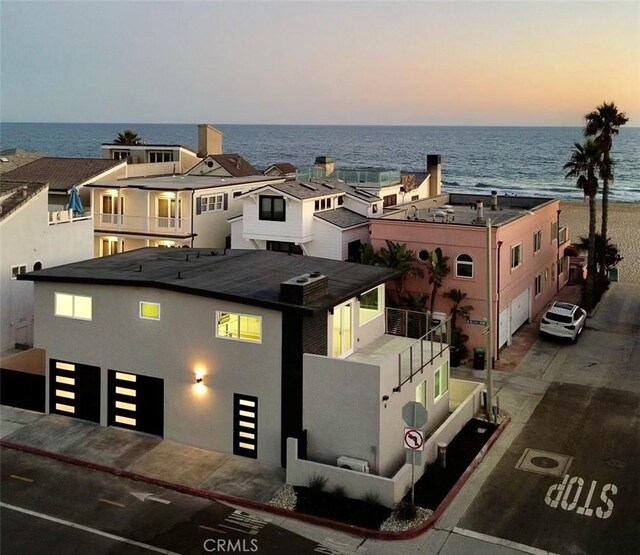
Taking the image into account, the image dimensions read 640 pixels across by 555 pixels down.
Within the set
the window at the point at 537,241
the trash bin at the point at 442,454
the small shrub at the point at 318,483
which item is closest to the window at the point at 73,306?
the small shrub at the point at 318,483

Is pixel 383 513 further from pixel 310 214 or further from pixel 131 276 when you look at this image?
pixel 310 214

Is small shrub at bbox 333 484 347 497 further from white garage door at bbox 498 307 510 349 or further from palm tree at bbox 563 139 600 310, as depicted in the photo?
palm tree at bbox 563 139 600 310

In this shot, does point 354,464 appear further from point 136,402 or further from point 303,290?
point 136,402

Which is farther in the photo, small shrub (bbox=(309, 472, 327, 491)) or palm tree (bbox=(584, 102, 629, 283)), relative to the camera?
palm tree (bbox=(584, 102, 629, 283))

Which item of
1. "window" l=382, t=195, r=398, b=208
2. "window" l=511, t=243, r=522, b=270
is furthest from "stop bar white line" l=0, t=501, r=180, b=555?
"window" l=382, t=195, r=398, b=208

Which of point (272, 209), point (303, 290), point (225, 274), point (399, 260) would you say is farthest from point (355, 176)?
point (303, 290)

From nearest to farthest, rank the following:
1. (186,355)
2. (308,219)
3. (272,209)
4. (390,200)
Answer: (186,355), (308,219), (272,209), (390,200)

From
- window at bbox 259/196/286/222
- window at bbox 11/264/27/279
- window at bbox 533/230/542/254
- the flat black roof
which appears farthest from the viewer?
window at bbox 533/230/542/254
